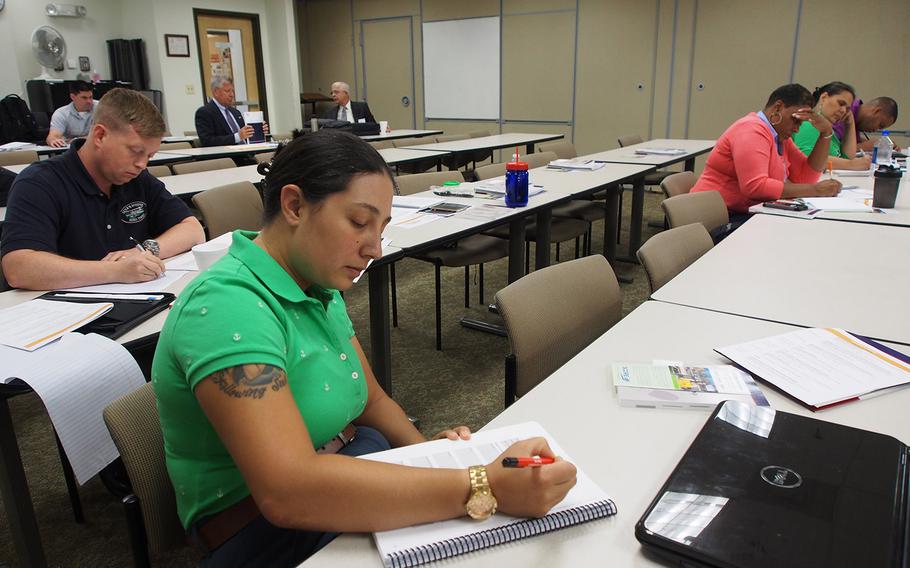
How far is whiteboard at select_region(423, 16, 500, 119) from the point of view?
864cm

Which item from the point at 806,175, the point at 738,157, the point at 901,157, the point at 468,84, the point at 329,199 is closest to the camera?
the point at 329,199

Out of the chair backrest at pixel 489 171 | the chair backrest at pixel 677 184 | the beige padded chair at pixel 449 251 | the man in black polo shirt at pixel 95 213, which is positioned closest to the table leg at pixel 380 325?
the beige padded chair at pixel 449 251

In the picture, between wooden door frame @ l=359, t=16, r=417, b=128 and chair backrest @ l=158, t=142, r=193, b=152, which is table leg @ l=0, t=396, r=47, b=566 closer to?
chair backrest @ l=158, t=142, r=193, b=152

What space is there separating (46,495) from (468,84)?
25.8 ft

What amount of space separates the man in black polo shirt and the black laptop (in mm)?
1618

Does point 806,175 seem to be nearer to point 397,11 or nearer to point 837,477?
point 837,477

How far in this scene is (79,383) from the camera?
1290 mm

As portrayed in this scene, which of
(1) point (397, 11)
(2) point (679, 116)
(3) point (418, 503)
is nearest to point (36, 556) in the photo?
(3) point (418, 503)

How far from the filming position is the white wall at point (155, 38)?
7.16 meters

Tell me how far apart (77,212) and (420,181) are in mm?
1960

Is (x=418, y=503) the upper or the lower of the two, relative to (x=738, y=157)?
lower

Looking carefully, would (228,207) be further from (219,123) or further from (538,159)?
(219,123)

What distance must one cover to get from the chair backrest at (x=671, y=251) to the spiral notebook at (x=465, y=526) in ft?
3.65

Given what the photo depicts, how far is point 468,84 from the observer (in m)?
8.91
